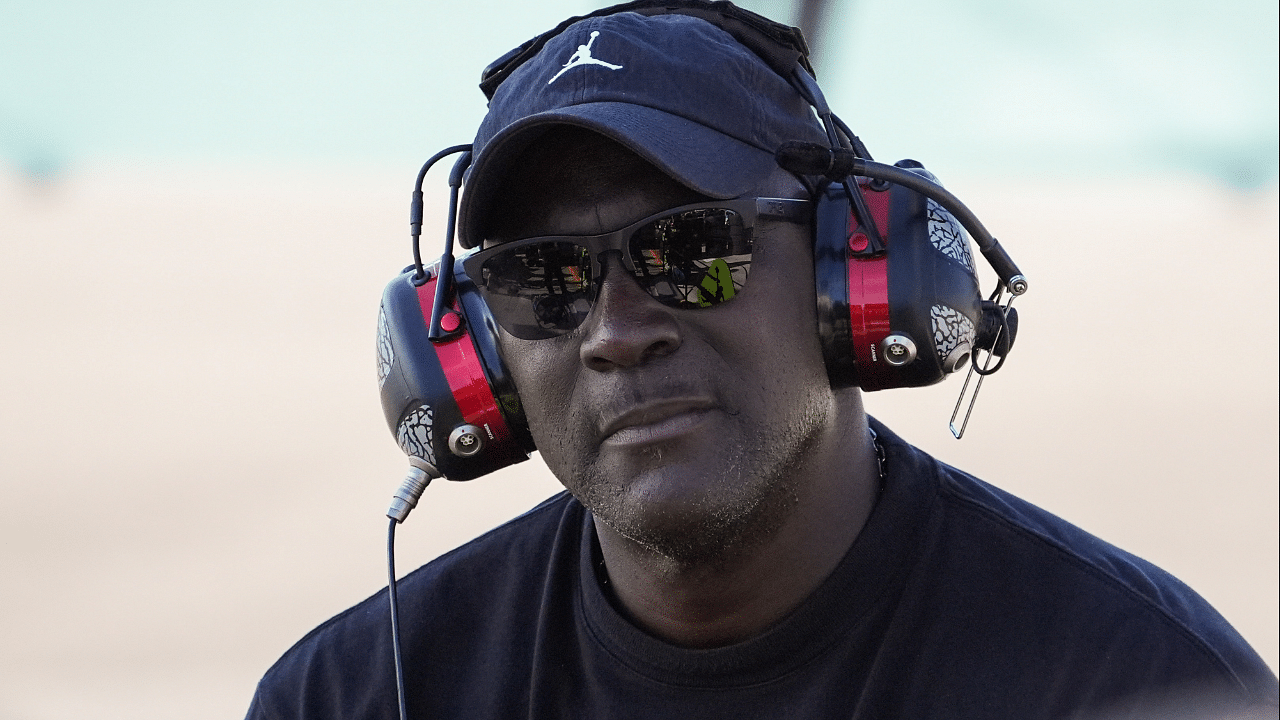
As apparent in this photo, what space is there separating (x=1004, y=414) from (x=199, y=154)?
4346 millimetres

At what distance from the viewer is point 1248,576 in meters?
4.26

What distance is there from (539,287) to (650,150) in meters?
0.25

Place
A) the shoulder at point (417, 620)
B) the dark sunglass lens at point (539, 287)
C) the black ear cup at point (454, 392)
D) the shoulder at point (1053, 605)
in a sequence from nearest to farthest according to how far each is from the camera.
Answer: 1. the shoulder at point (1053, 605)
2. the dark sunglass lens at point (539, 287)
3. the black ear cup at point (454, 392)
4. the shoulder at point (417, 620)

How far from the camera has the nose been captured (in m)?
1.62

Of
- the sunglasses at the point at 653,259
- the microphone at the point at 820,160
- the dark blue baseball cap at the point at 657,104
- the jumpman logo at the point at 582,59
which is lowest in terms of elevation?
the sunglasses at the point at 653,259

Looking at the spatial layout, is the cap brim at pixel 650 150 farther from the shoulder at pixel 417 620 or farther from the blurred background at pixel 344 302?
the blurred background at pixel 344 302

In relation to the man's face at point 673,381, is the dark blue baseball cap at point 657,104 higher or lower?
higher

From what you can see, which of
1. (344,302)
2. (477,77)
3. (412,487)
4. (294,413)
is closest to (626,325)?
(412,487)

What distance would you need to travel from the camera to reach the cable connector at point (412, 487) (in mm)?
1820

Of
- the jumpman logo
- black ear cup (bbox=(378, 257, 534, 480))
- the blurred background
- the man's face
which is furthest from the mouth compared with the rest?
the blurred background

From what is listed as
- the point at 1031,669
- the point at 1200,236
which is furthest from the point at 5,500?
the point at 1200,236

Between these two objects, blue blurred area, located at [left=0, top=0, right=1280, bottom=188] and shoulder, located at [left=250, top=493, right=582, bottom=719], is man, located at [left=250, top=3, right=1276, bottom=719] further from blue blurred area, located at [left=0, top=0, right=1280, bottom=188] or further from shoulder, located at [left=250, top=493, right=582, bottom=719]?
blue blurred area, located at [left=0, top=0, right=1280, bottom=188]

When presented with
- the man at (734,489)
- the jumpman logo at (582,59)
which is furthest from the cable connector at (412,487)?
the jumpman logo at (582,59)

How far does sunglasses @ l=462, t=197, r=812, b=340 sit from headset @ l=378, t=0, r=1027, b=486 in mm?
99
